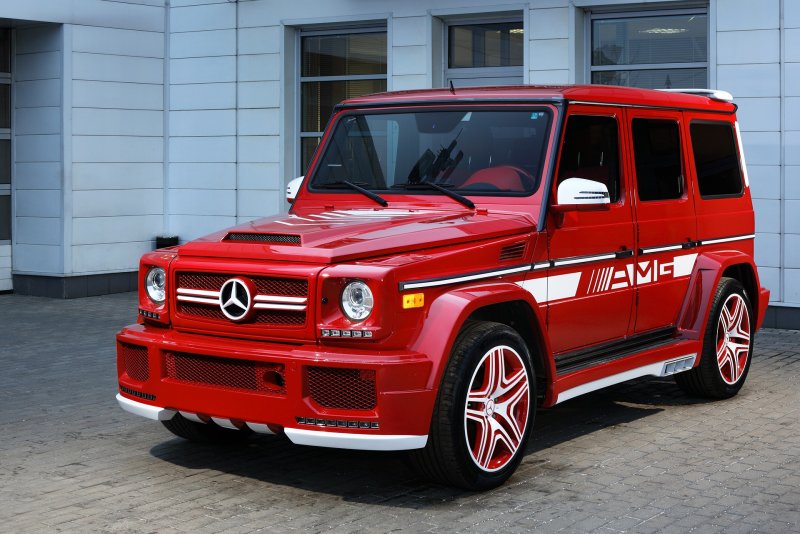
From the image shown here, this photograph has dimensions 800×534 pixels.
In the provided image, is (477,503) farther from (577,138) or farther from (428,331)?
(577,138)

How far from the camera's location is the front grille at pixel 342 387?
554cm

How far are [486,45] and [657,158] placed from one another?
6.69m

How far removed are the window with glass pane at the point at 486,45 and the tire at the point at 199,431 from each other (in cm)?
798

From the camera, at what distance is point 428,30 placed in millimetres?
14180

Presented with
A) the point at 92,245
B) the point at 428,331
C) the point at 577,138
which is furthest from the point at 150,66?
the point at 428,331

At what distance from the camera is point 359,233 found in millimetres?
6055

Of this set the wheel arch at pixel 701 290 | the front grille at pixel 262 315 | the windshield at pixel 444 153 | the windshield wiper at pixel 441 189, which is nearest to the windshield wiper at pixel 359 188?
the windshield at pixel 444 153

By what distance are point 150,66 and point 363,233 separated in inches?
413

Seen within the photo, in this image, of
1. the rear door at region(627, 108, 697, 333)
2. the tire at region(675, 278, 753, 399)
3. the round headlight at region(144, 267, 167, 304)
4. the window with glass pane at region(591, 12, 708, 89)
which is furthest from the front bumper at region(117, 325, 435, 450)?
the window with glass pane at region(591, 12, 708, 89)

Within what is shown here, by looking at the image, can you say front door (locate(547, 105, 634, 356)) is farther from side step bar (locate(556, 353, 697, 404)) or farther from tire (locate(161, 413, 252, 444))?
tire (locate(161, 413, 252, 444))

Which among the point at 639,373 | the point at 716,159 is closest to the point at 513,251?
the point at 639,373

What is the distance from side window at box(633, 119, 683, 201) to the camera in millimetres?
7648

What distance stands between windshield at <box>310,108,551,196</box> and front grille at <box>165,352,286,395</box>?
1.68 m

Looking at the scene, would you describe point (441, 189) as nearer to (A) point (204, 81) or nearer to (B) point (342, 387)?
(B) point (342, 387)
